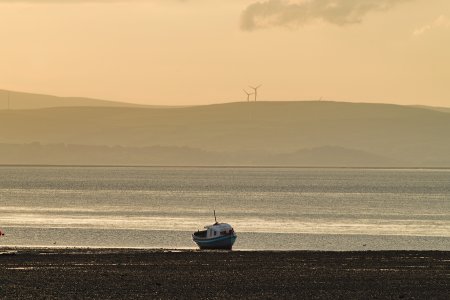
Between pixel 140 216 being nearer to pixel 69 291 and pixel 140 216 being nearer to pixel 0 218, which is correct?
pixel 0 218

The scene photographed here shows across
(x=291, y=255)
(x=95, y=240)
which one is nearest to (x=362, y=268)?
(x=291, y=255)

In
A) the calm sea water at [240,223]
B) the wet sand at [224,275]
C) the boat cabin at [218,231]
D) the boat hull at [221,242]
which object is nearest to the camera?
the wet sand at [224,275]

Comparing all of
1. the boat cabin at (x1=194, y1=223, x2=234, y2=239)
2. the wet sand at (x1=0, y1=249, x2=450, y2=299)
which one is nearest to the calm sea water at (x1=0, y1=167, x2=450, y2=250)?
the boat cabin at (x1=194, y1=223, x2=234, y2=239)

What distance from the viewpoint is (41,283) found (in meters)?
47.7

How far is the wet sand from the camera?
4397 centimetres

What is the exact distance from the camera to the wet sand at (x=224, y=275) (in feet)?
144

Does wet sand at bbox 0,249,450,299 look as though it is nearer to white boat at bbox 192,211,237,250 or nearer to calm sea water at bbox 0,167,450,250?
white boat at bbox 192,211,237,250

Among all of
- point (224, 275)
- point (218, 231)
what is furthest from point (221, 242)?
point (224, 275)

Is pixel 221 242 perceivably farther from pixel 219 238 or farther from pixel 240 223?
pixel 240 223

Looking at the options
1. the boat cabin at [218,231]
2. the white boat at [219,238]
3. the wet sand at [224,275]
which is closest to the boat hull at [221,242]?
the white boat at [219,238]

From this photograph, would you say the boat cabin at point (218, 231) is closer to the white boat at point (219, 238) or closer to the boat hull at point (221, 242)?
the white boat at point (219, 238)

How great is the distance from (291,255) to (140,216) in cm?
8269

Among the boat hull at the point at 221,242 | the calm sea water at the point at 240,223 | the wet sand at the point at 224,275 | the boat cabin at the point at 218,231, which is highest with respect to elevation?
the wet sand at the point at 224,275

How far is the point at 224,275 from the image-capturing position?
170 ft
